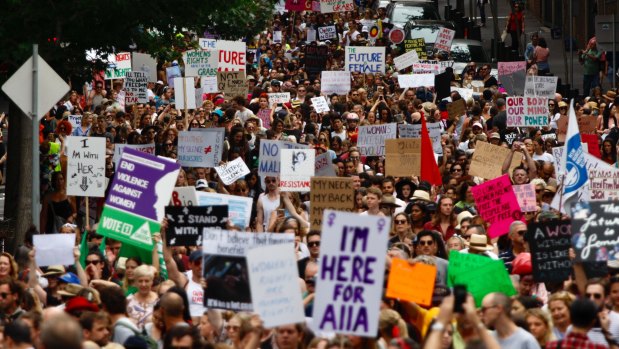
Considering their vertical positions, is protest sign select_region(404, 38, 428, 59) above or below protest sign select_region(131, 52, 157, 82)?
above

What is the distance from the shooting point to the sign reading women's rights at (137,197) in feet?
44.9

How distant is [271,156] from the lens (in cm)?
1897

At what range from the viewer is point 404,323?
34.6ft

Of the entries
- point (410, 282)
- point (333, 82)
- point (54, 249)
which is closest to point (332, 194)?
point (54, 249)

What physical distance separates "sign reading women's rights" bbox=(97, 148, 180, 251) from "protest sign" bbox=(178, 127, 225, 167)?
599 centimetres

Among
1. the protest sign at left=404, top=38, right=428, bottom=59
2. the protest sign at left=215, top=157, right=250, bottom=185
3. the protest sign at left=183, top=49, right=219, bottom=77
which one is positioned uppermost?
the protest sign at left=404, top=38, right=428, bottom=59

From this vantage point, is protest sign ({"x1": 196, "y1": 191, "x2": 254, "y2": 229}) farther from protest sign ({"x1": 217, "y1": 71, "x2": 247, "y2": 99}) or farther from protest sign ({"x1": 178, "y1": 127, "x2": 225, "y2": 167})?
protest sign ({"x1": 217, "y1": 71, "x2": 247, "y2": 99})

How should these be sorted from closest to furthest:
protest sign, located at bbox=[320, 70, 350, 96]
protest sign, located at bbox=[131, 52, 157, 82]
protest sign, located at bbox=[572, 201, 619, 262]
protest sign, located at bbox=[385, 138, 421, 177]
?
protest sign, located at bbox=[572, 201, 619, 262]
protest sign, located at bbox=[385, 138, 421, 177]
protest sign, located at bbox=[320, 70, 350, 96]
protest sign, located at bbox=[131, 52, 157, 82]

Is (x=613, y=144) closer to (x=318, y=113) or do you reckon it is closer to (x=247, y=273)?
(x=318, y=113)

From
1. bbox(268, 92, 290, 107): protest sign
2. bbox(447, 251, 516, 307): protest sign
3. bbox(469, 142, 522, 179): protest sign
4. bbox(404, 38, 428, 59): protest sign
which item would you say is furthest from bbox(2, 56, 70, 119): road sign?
bbox(404, 38, 428, 59): protest sign

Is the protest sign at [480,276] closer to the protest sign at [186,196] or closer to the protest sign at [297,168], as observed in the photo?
the protest sign at [186,196]

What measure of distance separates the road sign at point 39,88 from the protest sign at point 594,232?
5.09 meters

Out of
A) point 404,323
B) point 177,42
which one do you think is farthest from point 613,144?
point 404,323

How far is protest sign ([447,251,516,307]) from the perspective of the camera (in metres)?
11.4
